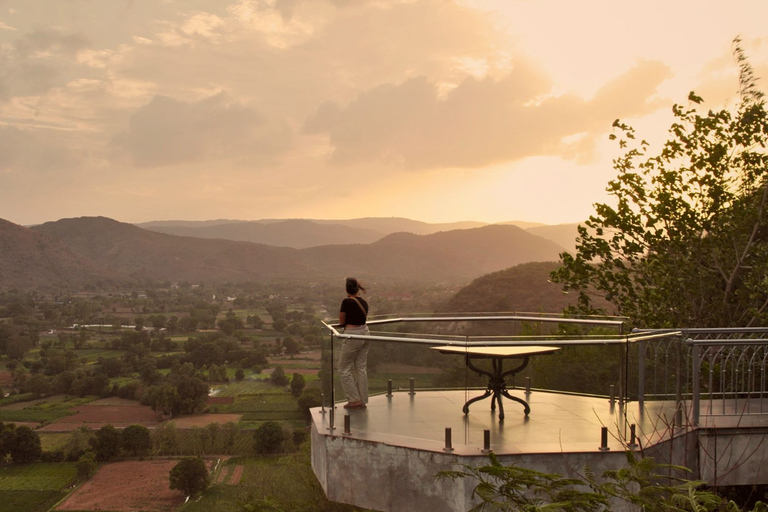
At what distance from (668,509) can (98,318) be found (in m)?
122

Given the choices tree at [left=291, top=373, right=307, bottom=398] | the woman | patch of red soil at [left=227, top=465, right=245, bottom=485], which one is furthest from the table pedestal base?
tree at [left=291, top=373, right=307, bottom=398]

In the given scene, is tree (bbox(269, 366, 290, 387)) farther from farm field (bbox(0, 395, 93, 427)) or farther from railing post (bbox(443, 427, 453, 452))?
railing post (bbox(443, 427, 453, 452))

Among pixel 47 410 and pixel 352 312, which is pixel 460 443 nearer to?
pixel 352 312

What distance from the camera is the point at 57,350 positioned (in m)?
88.9

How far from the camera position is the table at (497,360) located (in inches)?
248

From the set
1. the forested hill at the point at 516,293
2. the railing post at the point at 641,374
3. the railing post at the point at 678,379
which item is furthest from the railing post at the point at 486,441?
the forested hill at the point at 516,293

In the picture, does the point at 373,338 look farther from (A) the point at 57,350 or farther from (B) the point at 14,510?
(A) the point at 57,350

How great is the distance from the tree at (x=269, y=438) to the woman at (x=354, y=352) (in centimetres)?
5212

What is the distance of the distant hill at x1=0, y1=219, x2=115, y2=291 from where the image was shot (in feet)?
450

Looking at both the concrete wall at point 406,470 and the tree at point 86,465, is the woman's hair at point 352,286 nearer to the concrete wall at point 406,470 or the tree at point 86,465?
the concrete wall at point 406,470

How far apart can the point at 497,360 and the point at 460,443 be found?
1.16 m

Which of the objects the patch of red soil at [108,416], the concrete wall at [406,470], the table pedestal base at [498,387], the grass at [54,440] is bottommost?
the grass at [54,440]

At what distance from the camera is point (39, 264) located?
144875 mm

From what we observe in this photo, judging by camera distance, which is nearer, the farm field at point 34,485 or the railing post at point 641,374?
the railing post at point 641,374
